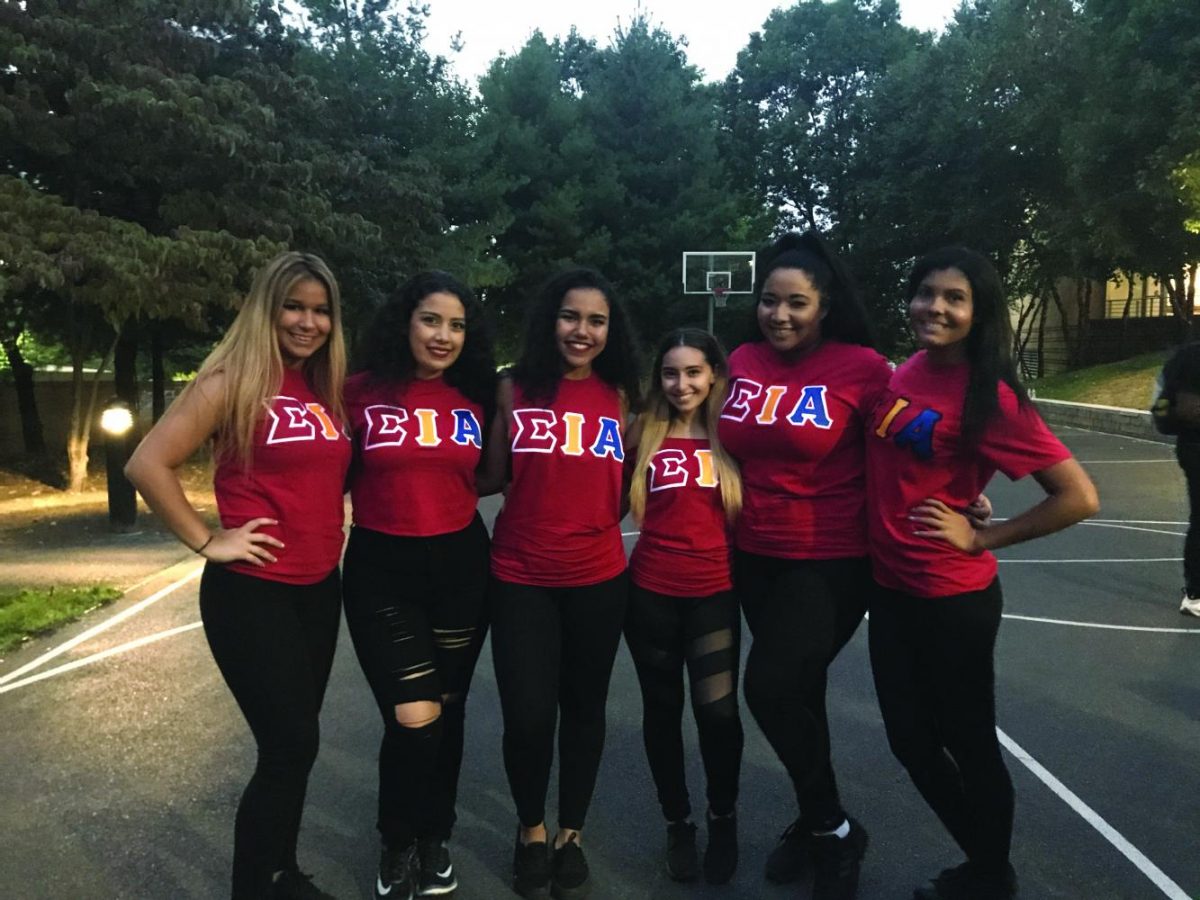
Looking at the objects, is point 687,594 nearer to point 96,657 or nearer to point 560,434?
point 560,434

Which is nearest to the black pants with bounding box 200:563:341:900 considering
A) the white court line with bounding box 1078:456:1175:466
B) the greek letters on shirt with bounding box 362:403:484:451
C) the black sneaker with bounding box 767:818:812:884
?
the greek letters on shirt with bounding box 362:403:484:451

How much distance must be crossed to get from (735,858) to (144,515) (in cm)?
986

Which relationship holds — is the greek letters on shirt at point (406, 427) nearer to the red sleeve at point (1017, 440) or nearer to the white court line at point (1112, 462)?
the red sleeve at point (1017, 440)

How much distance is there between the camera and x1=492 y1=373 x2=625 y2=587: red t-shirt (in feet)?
9.70

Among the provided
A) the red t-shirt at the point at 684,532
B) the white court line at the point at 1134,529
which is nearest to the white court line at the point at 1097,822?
the red t-shirt at the point at 684,532

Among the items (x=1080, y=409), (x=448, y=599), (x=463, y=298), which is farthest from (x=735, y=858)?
(x=1080, y=409)

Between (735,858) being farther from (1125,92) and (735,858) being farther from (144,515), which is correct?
(1125,92)

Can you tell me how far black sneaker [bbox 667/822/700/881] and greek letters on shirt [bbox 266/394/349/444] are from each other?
169 cm

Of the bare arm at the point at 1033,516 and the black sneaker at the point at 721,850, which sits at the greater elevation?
the bare arm at the point at 1033,516

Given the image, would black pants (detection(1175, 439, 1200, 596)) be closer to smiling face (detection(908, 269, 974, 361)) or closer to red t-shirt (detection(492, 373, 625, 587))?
smiling face (detection(908, 269, 974, 361))

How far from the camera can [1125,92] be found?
20469mm

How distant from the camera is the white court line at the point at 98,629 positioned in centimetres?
545

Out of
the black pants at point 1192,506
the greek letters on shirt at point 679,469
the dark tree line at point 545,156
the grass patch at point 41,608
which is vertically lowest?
the grass patch at point 41,608

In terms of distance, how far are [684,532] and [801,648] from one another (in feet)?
1.64
